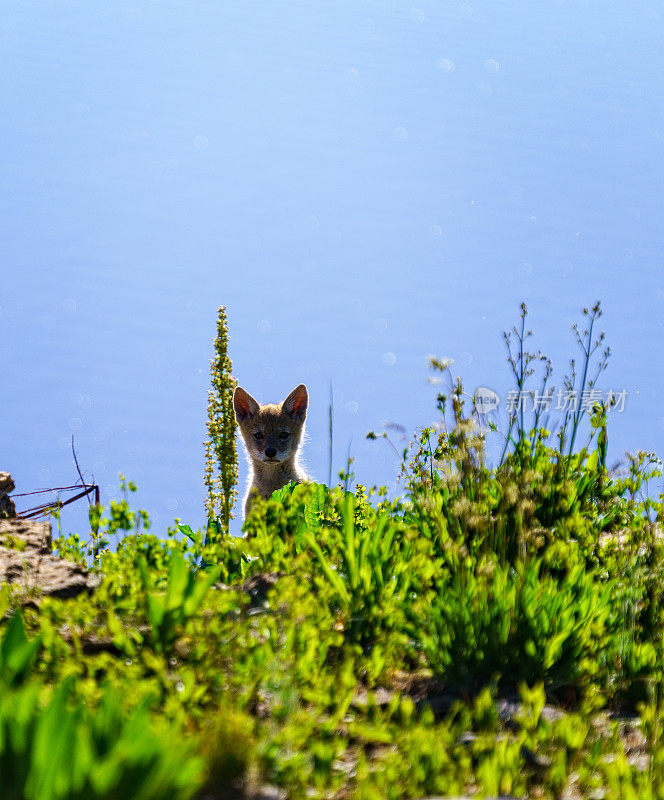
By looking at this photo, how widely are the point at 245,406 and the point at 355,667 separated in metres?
6.90

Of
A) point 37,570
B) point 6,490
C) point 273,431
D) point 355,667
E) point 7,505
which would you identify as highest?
point 273,431

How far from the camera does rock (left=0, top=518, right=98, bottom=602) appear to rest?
16.0 ft

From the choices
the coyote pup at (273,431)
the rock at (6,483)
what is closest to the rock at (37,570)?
the rock at (6,483)

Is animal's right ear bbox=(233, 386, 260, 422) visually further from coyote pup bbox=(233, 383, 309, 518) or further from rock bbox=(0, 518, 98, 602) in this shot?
rock bbox=(0, 518, 98, 602)

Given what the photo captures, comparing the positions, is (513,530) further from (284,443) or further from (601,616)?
(284,443)

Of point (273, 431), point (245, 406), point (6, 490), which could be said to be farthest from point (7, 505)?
point (273, 431)

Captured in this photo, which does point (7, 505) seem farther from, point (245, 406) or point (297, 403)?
point (297, 403)

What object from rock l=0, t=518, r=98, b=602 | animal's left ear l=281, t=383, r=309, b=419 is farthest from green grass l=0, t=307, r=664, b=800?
animal's left ear l=281, t=383, r=309, b=419

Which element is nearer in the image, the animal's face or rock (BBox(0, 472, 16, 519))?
rock (BBox(0, 472, 16, 519))

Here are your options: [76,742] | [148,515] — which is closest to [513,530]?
[148,515]

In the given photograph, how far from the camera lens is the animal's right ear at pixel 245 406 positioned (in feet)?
35.1

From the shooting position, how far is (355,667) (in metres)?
4.17

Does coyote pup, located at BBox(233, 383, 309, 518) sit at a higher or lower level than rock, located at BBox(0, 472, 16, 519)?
higher

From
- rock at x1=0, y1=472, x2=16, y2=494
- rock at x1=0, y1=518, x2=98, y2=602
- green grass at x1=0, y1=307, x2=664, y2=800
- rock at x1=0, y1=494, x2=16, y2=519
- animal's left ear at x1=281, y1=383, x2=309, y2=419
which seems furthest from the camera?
animal's left ear at x1=281, y1=383, x2=309, y2=419
